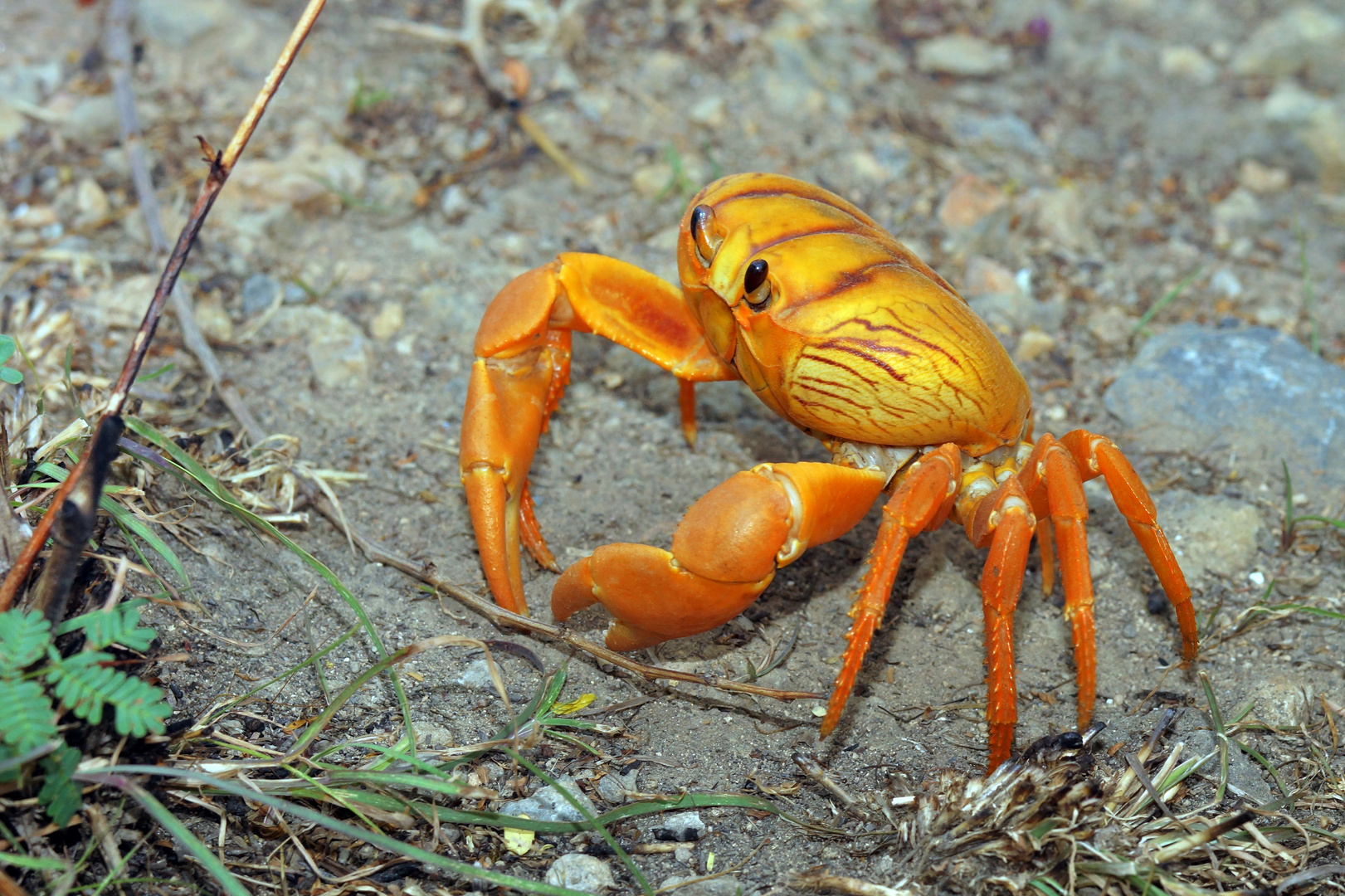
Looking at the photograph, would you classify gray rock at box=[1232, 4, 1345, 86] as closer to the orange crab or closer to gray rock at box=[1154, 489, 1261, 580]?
gray rock at box=[1154, 489, 1261, 580]

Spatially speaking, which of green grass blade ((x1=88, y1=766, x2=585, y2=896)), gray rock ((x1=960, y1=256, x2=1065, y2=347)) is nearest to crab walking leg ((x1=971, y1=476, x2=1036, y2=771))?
green grass blade ((x1=88, y1=766, x2=585, y2=896))

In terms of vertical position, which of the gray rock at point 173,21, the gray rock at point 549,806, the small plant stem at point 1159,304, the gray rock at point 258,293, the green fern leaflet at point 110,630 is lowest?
the gray rock at point 549,806

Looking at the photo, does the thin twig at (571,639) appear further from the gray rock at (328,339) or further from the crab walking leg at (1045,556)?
the gray rock at (328,339)

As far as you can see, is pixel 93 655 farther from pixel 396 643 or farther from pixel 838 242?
pixel 838 242

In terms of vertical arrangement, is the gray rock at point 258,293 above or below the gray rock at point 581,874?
above

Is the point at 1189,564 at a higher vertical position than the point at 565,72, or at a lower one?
lower

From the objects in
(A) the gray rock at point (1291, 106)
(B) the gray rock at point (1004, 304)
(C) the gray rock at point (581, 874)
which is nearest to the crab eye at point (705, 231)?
(C) the gray rock at point (581, 874)

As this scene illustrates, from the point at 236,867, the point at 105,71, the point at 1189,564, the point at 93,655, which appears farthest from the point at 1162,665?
the point at 105,71
